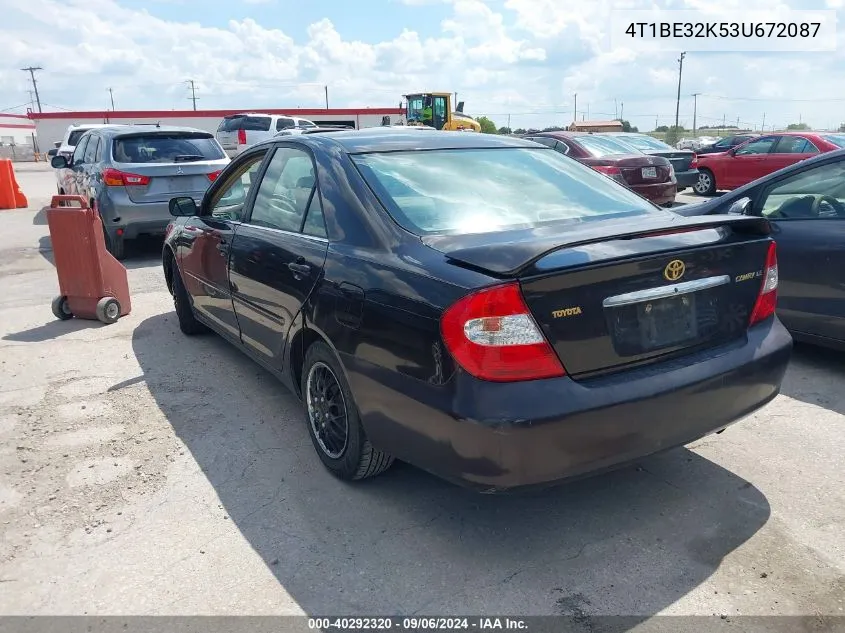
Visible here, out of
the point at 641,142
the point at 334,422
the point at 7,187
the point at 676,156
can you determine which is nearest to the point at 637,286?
the point at 334,422

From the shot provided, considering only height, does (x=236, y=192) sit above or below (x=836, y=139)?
below

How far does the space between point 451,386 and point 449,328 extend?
212 mm

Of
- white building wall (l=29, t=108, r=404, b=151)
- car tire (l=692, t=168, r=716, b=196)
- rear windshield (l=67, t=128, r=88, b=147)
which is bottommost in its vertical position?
car tire (l=692, t=168, r=716, b=196)

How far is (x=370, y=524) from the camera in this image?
121 inches

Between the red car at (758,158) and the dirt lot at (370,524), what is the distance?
35.4ft

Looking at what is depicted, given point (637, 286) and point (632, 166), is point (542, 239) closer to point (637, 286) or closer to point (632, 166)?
point (637, 286)

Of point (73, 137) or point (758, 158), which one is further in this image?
point (73, 137)

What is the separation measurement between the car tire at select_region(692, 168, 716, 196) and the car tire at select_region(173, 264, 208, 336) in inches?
511

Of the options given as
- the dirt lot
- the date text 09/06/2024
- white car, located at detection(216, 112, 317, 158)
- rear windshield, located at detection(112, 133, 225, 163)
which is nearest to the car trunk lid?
the dirt lot

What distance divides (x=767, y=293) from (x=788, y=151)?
12715 millimetres

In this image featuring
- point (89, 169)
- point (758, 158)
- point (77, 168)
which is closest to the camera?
point (89, 169)

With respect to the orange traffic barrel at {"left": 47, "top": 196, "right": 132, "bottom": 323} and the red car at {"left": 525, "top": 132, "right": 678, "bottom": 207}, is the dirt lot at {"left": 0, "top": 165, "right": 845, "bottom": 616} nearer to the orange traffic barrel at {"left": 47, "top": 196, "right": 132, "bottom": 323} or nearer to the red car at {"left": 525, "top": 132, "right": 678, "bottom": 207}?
the orange traffic barrel at {"left": 47, "top": 196, "right": 132, "bottom": 323}

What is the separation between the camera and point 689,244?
275cm

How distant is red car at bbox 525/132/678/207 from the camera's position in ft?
37.1
